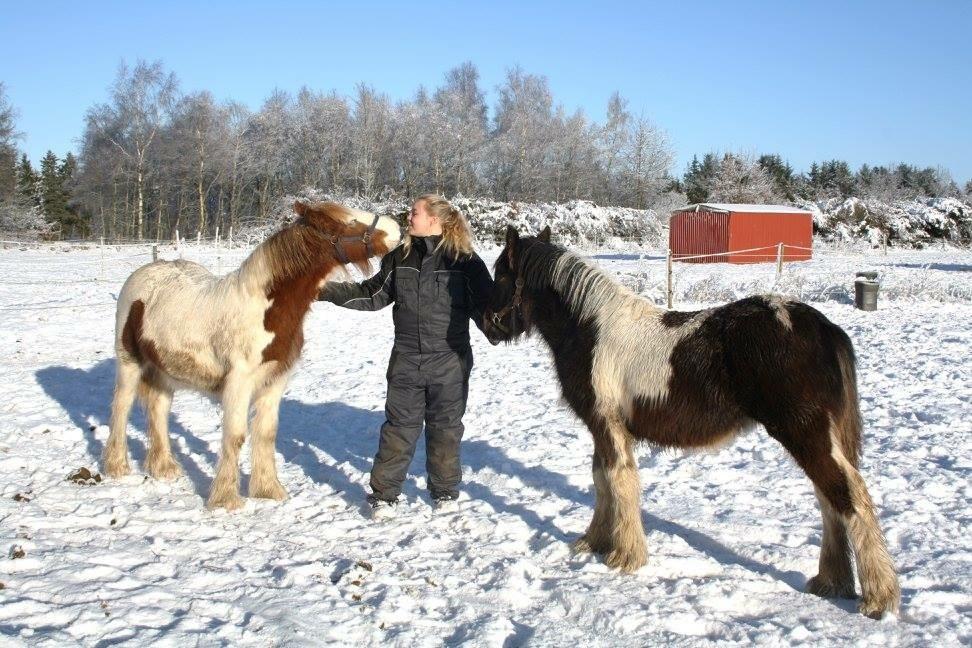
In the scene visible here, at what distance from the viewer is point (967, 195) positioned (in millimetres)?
57188

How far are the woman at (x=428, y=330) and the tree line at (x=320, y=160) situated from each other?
3657cm

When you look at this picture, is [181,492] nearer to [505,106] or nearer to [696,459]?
[696,459]

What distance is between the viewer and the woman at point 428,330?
15.2 ft

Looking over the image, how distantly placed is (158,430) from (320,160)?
4156cm

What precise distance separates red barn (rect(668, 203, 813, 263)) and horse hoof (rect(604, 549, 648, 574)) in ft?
85.6

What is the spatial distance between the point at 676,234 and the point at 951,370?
2437cm

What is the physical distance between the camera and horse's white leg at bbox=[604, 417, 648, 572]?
12.5ft

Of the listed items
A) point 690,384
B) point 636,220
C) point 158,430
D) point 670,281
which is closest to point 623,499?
point 690,384

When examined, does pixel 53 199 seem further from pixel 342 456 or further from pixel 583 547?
pixel 583 547

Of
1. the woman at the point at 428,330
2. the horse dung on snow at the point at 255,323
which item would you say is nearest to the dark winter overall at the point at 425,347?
the woman at the point at 428,330

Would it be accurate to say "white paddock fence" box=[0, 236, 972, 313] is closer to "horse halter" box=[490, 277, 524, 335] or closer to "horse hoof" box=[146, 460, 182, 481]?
"horse halter" box=[490, 277, 524, 335]

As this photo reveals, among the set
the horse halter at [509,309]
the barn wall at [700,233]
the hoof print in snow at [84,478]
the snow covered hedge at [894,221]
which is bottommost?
the hoof print in snow at [84,478]

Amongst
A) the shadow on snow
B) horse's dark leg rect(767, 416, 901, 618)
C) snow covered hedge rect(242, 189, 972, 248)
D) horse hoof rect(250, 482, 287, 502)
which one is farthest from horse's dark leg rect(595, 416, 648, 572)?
snow covered hedge rect(242, 189, 972, 248)

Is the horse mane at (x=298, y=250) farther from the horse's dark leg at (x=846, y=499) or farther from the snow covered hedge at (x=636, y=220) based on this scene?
the snow covered hedge at (x=636, y=220)
